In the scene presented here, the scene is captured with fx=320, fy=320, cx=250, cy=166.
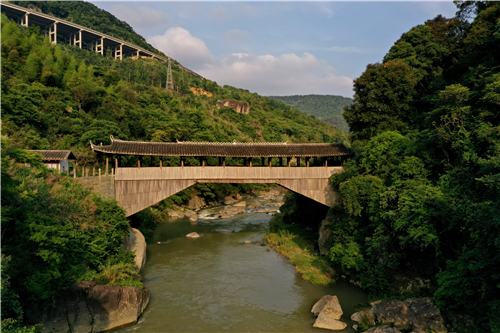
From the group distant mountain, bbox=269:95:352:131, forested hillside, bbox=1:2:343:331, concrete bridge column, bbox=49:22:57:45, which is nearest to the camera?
forested hillside, bbox=1:2:343:331

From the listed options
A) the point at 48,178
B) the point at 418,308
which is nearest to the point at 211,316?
the point at 418,308

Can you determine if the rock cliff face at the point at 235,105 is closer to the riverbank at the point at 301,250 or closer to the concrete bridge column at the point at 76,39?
the concrete bridge column at the point at 76,39

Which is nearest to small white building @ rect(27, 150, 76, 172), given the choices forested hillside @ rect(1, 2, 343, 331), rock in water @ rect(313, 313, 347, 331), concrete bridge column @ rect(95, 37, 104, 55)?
forested hillside @ rect(1, 2, 343, 331)

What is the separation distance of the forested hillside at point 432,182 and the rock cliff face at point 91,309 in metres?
10.1

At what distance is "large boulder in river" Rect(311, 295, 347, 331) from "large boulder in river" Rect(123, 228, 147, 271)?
31.1 ft

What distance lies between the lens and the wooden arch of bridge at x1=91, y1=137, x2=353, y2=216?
1858 centimetres

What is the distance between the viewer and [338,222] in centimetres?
1902

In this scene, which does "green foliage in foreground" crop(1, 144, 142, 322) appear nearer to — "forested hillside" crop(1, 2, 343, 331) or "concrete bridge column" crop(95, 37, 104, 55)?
"forested hillside" crop(1, 2, 343, 331)

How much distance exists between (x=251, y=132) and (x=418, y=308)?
51.2m

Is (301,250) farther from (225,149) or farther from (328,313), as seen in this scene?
(225,149)

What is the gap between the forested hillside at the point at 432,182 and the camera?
11.0 m

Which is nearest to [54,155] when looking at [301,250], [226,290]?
[226,290]

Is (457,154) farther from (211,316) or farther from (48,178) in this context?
(48,178)

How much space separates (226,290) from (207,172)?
7.06 metres
